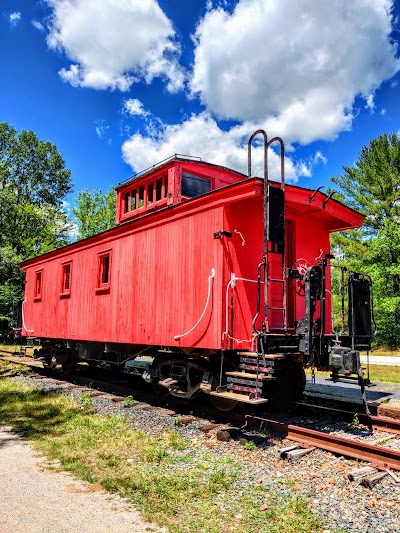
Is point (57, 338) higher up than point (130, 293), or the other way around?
point (130, 293)

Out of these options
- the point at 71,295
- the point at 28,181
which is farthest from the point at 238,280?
the point at 28,181

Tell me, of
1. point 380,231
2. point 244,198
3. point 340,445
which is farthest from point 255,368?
point 380,231

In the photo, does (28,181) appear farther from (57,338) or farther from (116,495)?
→ (116,495)

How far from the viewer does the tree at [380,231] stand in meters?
24.8

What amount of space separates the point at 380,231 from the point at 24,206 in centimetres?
2466

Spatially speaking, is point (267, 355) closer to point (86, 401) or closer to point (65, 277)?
point (86, 401)

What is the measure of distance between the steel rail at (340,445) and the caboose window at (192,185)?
16.8 ft

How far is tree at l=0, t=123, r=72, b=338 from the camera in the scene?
25250 mm

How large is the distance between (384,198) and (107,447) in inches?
1040

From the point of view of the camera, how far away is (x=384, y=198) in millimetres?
27125

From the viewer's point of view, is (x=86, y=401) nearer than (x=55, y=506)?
No

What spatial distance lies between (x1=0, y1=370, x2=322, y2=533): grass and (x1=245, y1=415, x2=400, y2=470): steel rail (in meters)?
1.14

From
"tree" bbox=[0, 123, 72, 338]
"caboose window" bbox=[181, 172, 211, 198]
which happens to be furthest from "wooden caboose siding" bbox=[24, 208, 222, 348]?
"tree" bbox=[0, 123, 72, 338]

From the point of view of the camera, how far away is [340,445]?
515 cm
